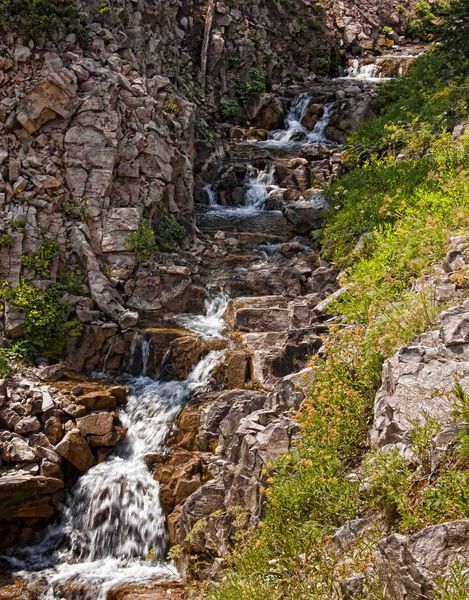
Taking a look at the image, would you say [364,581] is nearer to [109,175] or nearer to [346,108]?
[109,175]

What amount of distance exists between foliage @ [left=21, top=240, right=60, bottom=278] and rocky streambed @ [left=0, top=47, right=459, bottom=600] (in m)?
2.32

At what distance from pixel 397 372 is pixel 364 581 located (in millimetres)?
2364


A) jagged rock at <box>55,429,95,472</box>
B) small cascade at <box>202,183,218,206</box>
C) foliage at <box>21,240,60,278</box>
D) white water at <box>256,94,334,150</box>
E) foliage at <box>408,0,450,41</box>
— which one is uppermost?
foliage at <box>408,0,450,41</box>

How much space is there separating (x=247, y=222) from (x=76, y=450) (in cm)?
1139

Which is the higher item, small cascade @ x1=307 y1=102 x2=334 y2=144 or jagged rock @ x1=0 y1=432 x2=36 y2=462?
→ small cascade @ x1=307 y1=102 x2=334 y2=144

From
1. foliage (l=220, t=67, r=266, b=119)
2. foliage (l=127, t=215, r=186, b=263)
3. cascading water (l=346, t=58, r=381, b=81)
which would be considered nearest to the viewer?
foliage (l=127, t=215, r=186, b=263)

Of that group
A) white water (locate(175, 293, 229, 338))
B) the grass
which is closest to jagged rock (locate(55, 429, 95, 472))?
white water (locate(175, 293, 229, 338))

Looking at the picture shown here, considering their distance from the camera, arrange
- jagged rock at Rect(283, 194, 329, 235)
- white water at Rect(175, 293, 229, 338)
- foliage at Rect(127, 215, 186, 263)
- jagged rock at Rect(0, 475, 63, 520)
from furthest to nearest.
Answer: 1. jagged rock at Rect(283, 194, 329, 235)
2. foliage at Rect(127, 215, 186, 263)
3. white water at Rect(175, 293, 229, 338)
4. jagged rock at Rect(0, 475, 63, 520)

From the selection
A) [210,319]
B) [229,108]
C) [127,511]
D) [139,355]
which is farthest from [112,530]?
[229,108]

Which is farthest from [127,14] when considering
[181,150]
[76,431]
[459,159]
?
[76,431]

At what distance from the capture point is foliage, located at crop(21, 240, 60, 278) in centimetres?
1422

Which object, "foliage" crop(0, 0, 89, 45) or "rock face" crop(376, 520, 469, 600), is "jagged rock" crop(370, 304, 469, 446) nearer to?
"rock face" crop(376, 520, 469, 600)

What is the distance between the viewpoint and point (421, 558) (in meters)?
4.09

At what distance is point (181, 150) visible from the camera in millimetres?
19484
